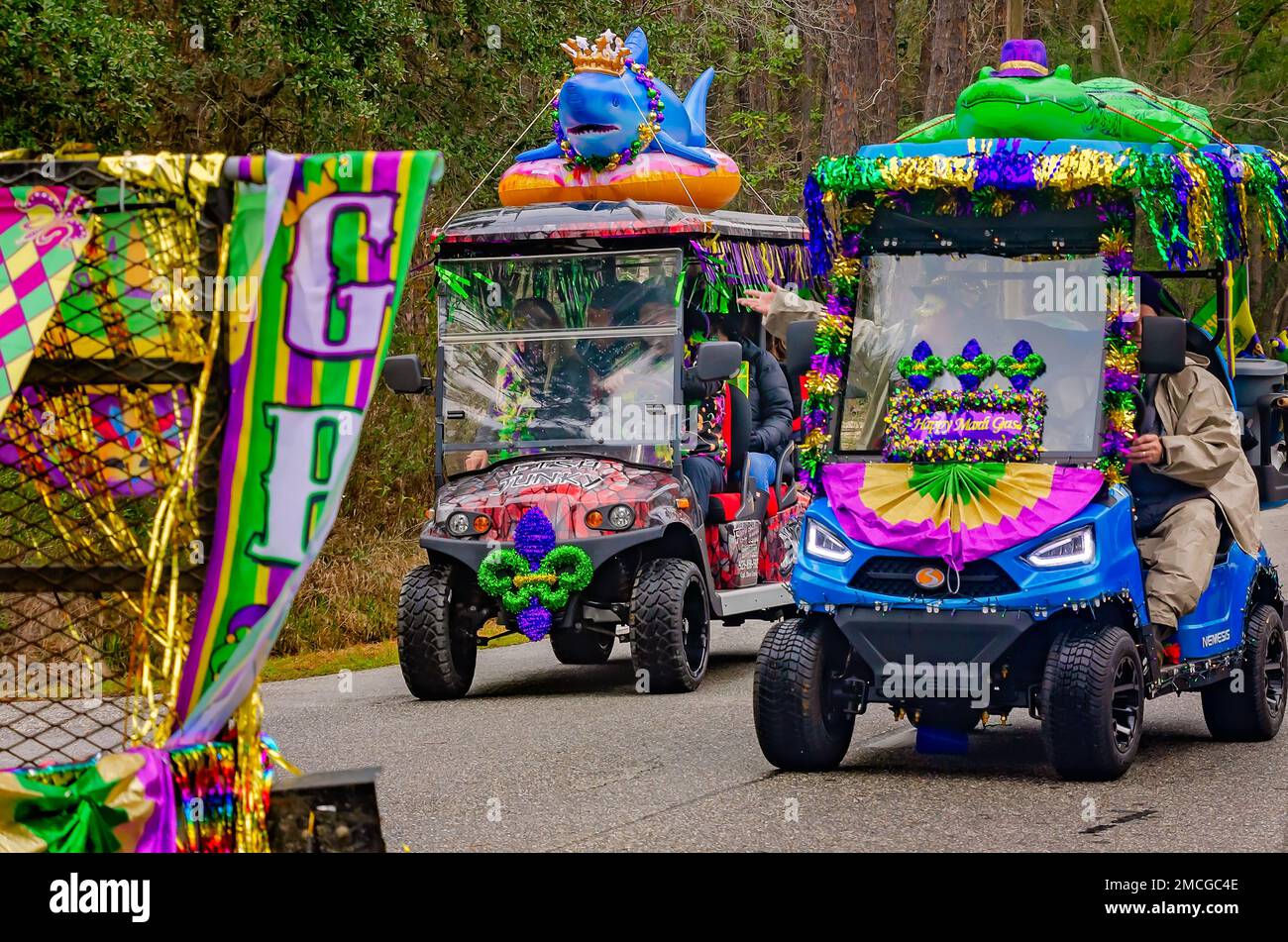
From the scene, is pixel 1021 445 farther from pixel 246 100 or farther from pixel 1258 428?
pixel 246 100

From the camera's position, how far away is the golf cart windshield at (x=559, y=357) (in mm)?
12461

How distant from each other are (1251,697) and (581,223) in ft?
16.8

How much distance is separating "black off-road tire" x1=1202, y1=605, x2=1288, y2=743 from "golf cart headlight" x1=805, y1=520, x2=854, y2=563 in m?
2.28

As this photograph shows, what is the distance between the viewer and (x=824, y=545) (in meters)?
8.87

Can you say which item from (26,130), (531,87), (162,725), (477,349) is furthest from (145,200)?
(531,87)

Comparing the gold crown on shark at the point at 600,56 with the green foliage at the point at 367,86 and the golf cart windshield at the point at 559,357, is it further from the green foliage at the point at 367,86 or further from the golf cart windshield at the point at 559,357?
the golf cart windshield at the point at 559,357

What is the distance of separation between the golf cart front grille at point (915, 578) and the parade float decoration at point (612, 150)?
17.6 ft

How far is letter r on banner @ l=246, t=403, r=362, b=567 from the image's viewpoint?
15.5ft

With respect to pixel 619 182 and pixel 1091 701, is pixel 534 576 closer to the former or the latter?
pixel 619 182

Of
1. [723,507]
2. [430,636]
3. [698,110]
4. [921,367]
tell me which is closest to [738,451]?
[723,507]

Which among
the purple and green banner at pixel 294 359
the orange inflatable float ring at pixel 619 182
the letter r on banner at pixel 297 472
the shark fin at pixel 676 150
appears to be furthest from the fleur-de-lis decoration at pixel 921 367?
the shark fin at pixel 676 150

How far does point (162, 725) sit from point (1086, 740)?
15.1 ft

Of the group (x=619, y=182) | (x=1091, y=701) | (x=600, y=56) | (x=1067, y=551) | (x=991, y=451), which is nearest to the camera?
(x=1091, y=701)

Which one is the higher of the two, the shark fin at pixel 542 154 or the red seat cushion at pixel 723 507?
the shark fin at pixel 542 154
